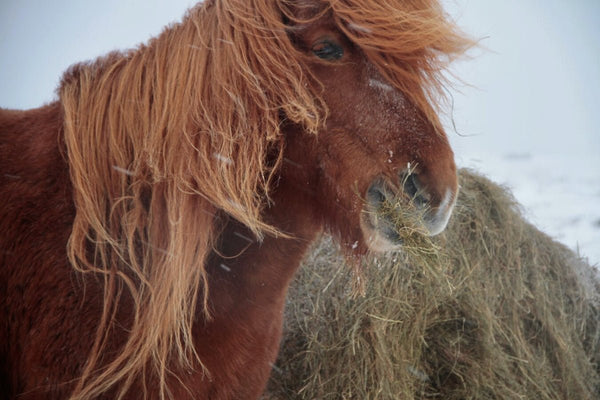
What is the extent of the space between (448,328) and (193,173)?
2.18 m

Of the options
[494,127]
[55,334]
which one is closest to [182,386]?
[55,334]

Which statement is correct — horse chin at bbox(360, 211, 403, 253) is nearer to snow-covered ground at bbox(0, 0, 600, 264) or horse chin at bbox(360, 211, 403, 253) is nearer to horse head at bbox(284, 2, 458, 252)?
horse head at bbox(284, 2, 458, 252)

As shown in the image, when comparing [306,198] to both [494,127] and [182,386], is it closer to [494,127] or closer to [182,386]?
[182,386]

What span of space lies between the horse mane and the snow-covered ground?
36 centimetres

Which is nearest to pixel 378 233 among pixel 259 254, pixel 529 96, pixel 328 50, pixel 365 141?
pixel 365 141

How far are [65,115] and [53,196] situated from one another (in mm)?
304

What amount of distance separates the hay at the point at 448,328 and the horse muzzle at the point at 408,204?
38.6 inches

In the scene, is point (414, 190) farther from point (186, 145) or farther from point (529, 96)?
point (529, 96)

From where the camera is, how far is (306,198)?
167 centimetres

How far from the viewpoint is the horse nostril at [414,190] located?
1478 millimetres

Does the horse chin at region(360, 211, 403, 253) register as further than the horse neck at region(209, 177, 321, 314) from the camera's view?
No

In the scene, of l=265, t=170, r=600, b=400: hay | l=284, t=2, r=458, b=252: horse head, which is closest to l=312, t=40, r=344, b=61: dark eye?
l=284, t=2, r=458, b=252: horse head

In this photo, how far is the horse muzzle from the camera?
4.87 feet

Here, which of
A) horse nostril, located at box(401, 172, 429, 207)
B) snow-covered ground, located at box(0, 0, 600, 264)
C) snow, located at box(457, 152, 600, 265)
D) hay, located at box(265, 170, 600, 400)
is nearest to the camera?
horse nostril, located at box(401, 172, 429, 207)
